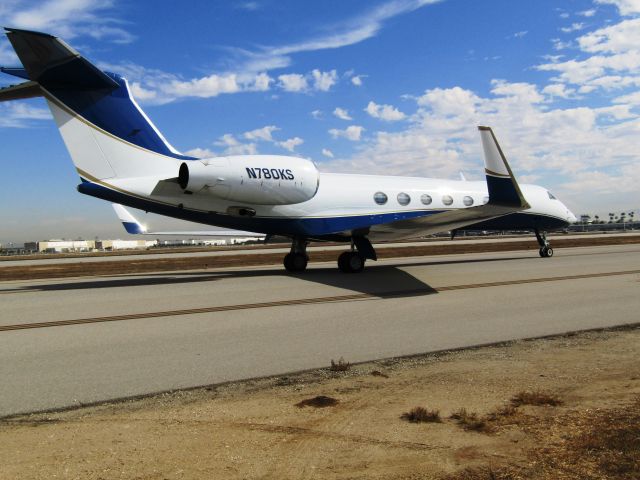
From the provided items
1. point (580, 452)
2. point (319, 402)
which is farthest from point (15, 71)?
point (580, 452)

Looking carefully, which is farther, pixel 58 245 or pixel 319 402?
pixel 58 245

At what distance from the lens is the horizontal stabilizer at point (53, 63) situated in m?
11.5

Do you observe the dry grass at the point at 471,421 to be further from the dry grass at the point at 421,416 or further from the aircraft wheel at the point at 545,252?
the aircraft wheel at the point at 545,252

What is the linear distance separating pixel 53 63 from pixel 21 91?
145 centimetres

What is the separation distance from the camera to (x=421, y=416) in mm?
4035

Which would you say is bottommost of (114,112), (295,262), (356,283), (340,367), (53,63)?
(340,367)

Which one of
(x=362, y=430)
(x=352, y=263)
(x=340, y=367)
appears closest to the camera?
(x=362, y=430)

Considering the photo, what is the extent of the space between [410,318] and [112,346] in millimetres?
4782

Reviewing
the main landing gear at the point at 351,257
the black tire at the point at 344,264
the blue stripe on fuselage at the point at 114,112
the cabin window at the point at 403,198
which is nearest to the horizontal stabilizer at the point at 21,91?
the blue stripe on fuselage at the point at 114,112

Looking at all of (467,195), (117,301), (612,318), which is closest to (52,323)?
(117,301)

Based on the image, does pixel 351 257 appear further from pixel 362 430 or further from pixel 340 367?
pixel 362 430

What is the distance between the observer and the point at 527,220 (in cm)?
2278

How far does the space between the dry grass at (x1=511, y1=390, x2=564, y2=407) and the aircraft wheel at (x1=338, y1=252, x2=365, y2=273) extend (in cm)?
1215

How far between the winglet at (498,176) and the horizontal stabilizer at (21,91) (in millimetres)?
11323
